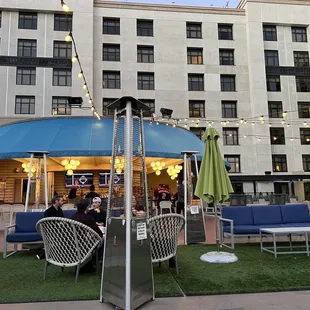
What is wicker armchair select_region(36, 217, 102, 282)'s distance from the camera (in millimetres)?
4941

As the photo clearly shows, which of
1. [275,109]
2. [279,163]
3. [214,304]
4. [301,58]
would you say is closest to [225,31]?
[301,58]

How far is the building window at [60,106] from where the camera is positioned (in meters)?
26.7

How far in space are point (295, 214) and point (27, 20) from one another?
2791 centimetres

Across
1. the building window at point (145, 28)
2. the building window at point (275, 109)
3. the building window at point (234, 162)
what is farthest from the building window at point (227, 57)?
the building window at point (234, 162)

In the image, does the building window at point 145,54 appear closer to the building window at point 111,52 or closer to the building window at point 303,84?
the building window at point 111,52

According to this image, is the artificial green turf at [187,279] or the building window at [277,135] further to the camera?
the building window at [277,135]

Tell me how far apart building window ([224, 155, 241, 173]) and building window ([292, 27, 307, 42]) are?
13854 millimetres

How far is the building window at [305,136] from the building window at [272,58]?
691 centimetres

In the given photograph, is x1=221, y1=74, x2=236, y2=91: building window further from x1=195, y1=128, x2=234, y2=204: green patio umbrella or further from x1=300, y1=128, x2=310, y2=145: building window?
x1=195, y1=128, x2=234, y2=204: green patio umbrella

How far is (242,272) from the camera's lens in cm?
539

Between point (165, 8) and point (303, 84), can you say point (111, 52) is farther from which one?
point (303, 84)

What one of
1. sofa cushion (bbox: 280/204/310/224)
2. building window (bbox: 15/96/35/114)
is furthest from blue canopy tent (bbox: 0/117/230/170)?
building window (bbox: 15/96/35/114)

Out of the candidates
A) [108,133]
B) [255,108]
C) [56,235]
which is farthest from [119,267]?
[255,108]

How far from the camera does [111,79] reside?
2836cm
